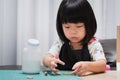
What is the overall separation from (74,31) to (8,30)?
102 centimetres

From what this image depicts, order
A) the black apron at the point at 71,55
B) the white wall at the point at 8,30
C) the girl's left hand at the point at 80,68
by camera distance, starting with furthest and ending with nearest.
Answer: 1. the white wall at the point at 8,30
2. the black apron at the point at 71,55
3. the girl's left hand at the point at 80,68

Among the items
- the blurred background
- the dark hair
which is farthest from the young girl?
the blurred background

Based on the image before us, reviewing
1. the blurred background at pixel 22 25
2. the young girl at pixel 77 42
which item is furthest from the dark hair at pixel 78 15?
the blurred background at pixel 22 25

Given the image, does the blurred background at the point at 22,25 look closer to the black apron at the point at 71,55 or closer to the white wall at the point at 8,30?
the white wall at the point at 8,30

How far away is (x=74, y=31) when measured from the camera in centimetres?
114

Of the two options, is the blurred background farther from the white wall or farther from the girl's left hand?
the girl's left hand

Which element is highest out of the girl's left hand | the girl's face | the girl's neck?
the girl's face

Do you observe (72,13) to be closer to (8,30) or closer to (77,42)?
(77,42)

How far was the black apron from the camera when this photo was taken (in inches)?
49.7

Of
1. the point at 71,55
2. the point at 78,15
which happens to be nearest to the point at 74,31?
the point at 78,15

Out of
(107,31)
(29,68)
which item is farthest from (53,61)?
(107,31)

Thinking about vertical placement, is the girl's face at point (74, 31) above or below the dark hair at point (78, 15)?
below

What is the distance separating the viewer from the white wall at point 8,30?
6.64ft

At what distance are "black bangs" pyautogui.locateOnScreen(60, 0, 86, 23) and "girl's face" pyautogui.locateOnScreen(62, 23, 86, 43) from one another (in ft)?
0.06
